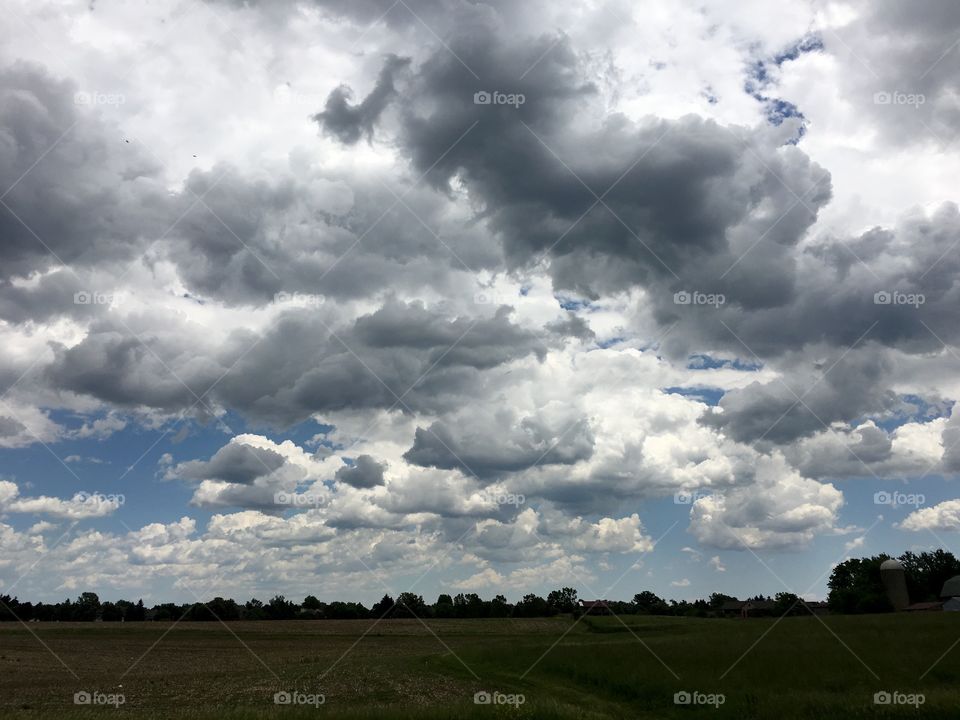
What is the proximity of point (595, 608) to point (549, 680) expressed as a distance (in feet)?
371

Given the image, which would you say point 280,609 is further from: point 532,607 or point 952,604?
point 952,604

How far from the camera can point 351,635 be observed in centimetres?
10744

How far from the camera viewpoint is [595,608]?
150 m

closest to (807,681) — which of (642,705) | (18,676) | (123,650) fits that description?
(642,705)

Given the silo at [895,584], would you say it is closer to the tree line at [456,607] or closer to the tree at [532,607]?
the tree line at [456,607]

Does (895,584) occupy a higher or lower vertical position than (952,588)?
higher

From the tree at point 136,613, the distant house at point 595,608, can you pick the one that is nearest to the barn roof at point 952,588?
the distant house at point 595,608

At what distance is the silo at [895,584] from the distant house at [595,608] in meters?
53.3

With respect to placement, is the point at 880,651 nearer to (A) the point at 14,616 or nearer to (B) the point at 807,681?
(B) the point at 807,681

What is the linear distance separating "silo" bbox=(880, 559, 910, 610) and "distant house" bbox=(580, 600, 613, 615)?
53.3 meters

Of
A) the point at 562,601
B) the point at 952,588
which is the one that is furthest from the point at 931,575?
the point at 562,601

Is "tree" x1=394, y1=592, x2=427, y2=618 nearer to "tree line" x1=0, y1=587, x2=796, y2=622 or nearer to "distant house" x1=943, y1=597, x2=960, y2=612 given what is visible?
"tree line" x1=0, y1=587, x2=796, y2=622

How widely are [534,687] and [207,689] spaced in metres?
17.2

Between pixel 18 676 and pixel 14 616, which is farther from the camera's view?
pixel 14 616
